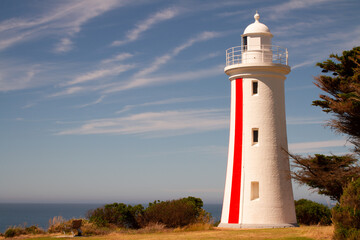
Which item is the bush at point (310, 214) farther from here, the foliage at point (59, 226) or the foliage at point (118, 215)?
the foliage at point (59, 226)

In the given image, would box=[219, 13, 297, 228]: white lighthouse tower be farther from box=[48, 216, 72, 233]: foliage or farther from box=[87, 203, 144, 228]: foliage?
box=[48, 216, 72, 233]: foliage

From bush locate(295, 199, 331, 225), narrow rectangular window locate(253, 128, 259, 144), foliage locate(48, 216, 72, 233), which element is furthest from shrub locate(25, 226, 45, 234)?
bush locate(295, 199, 331, 225)

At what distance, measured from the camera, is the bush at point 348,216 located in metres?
15.6

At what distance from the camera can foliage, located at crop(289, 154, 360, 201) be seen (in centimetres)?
2209

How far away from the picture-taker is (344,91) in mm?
22016

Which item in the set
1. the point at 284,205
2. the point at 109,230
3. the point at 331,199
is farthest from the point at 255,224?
the point at 109,230

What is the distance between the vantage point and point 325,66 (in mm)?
23094

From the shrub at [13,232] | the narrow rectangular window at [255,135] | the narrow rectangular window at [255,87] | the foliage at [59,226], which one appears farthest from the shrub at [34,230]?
the narrow rectangular window at [255,87]

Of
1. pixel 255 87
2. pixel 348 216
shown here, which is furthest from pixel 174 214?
pixel 348 216

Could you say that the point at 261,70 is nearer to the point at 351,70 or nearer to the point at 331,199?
the point at 351,70

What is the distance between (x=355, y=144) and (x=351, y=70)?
11.5 feet

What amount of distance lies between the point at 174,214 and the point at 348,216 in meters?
Answer: 10.1

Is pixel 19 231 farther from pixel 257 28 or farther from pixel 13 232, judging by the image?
pixel 257 28

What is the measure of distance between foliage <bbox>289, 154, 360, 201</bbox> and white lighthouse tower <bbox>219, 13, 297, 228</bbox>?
110 cm
